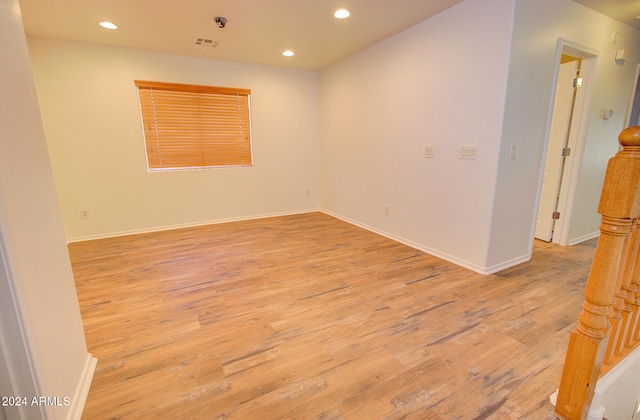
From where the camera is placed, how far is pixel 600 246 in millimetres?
1242

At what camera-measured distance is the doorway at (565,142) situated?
10.2 feet

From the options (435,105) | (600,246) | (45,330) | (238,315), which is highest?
(435,105)

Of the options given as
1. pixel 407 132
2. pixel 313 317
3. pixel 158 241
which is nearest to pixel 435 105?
pixel 407 132

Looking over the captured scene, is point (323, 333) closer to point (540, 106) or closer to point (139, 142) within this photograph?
point (540, 106)

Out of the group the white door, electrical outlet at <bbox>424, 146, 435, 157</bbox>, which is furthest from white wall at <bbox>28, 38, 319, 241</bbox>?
the white door

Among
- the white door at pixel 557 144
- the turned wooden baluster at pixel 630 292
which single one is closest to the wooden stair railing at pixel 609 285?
the turned wooden baluster at pixel 630 292

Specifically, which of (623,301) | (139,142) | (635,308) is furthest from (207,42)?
(635,308)

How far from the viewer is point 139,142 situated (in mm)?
4031

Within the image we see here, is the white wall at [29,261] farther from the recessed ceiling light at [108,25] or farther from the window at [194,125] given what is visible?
the window at [194,125]

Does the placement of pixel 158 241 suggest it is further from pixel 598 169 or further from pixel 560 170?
pixel 598 169

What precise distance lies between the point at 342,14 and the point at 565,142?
114 inches

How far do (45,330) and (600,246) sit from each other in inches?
92.8

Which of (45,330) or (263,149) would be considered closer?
(45,330)

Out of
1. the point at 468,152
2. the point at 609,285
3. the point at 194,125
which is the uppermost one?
the point at 194,125
